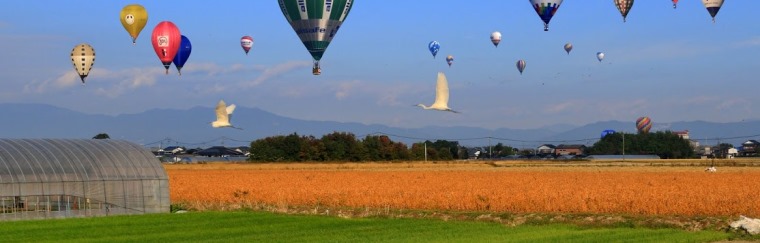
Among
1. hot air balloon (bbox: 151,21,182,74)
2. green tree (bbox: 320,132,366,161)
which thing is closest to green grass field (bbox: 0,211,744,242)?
hot air balloon (bbox: 151,21,182,74)

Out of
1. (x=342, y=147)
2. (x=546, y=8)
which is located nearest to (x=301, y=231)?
(x=546, y=8)

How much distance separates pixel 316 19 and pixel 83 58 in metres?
26.8

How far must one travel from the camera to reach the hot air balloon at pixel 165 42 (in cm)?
7825

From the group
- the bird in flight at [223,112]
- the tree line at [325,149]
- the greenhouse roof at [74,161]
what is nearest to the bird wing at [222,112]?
the bird in flight at [223,112]

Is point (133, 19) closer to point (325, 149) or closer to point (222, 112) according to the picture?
point (222, 112)

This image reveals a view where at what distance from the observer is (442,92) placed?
59.9 metres

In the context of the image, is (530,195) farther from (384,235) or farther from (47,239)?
(47,239)

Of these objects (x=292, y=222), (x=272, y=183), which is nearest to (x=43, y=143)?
(x=292, y=222)

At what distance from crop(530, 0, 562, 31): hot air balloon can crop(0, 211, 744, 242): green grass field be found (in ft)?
122

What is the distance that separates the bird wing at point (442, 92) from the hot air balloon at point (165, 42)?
81.6 feet

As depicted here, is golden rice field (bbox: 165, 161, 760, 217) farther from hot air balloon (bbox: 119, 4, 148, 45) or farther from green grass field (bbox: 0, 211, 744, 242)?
hot air balloon (bbox: 119, 4, 148, 45)

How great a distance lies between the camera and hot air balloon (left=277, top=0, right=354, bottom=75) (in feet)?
209

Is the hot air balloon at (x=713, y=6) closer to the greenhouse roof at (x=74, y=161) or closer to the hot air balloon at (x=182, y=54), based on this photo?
the hot air balloon at (x=182, y=54)

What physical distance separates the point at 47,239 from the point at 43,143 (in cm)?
1493
